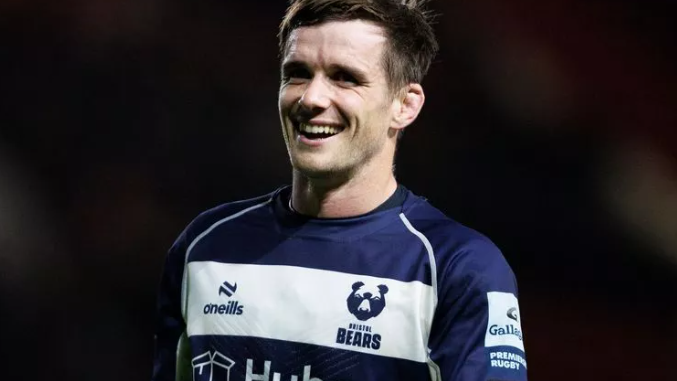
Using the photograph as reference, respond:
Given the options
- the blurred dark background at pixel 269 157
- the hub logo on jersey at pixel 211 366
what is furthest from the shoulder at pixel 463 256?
the blurred dark background at pixel 269 157

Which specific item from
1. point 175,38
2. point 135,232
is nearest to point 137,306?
point 135,232

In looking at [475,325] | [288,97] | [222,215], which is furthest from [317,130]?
[475,325]

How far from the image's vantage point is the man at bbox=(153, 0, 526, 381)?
88.4 inches

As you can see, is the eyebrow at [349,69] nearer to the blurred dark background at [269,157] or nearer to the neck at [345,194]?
the neck at [345,194]

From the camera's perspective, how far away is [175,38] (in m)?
4.48

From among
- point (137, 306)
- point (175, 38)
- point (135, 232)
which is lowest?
point (137, 306)

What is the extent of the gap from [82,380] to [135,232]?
2.12 ft

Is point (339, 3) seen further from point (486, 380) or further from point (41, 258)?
point (41, 258)

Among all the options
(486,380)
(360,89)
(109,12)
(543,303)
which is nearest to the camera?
(486,380)

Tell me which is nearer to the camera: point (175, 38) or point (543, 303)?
point (543, 303)

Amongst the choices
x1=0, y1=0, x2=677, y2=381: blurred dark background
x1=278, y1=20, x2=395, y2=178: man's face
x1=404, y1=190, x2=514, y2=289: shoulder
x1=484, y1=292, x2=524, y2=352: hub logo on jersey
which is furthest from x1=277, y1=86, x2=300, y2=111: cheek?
x1=0, y1=0, x2=677, y2=381: blurred dark background

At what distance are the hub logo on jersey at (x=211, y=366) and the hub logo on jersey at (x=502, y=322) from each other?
2.00 ft

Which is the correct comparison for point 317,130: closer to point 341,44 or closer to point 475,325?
point 341,44

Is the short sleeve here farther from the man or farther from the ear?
the ear
